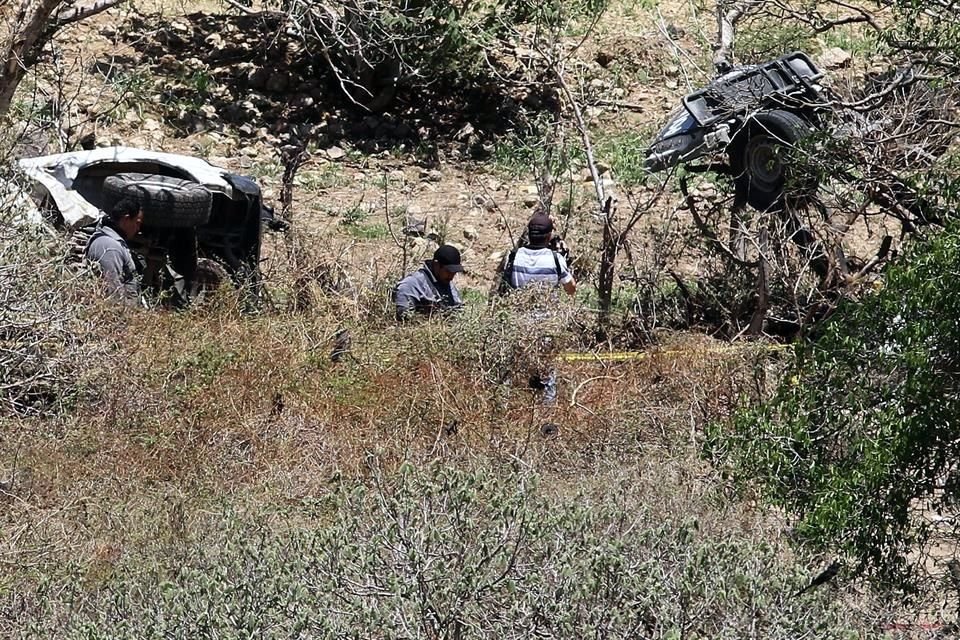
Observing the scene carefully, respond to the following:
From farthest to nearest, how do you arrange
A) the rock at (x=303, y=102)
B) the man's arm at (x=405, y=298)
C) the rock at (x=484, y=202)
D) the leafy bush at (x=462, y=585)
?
the rock at (x=303, y=102)
the rock at (x=484, y=202)
the man's arm at (x=405, y=298)
the leafy bush at (x=462, y=585)

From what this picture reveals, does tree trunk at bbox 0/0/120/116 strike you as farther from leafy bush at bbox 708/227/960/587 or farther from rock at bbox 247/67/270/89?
rock at bbox 247/67/270/89

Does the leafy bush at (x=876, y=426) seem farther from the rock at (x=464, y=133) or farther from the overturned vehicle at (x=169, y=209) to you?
the rock at (x=464, y=133)

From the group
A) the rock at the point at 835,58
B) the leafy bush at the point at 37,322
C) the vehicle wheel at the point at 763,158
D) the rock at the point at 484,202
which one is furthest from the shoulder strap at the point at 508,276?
the rock at the point at 835,58

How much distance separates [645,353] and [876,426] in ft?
10.9

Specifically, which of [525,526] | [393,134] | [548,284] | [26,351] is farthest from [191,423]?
[393,134]

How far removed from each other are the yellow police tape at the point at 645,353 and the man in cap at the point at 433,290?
0.77 metres

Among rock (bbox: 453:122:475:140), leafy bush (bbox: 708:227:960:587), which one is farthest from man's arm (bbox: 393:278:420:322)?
rock (bbox: 453:122:475:140)

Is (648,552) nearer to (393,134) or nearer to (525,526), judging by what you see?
(525,526)

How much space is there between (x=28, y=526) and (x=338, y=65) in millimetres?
10809

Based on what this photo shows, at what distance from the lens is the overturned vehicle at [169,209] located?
8.85 m

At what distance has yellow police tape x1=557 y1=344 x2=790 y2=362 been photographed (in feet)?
26.1

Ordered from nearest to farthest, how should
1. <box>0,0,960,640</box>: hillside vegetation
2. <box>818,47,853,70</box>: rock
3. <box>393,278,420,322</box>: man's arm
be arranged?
<box>0,0,960,640</box>: hillside vegetation < <box>393,278,420,322</box>: man's arm < <box>818,47,853,70</box>: rock

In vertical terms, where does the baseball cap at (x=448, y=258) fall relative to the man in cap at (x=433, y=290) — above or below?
above

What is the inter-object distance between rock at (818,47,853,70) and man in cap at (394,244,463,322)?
330 inches
